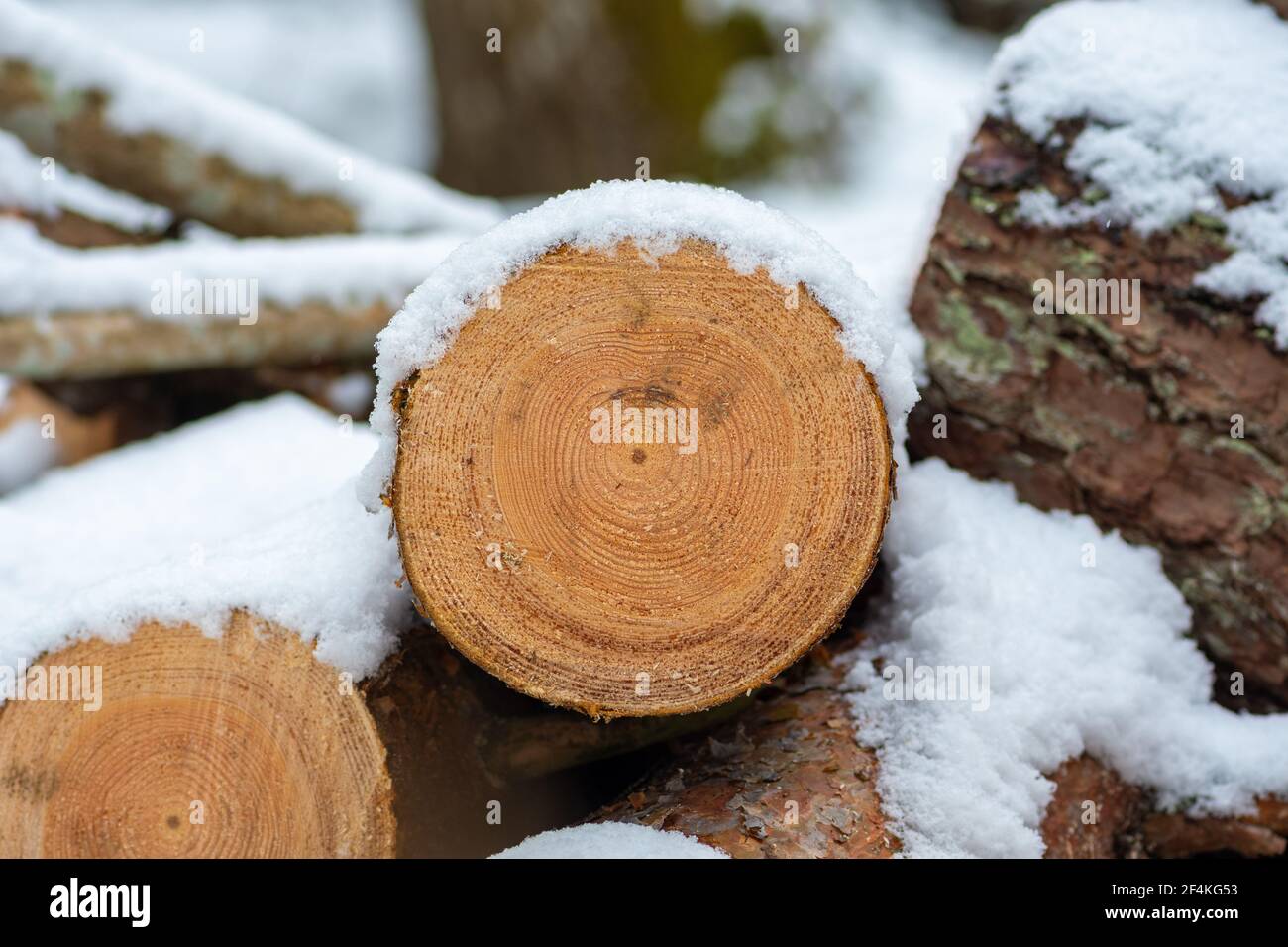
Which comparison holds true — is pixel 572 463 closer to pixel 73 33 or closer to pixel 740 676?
pixel 740 676

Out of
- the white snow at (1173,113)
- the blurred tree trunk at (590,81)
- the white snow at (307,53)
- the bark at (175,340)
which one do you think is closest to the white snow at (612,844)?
the white snow at (1173,113)

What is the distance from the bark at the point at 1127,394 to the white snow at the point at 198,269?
1450 millimetres

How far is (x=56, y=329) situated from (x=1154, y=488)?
232cm

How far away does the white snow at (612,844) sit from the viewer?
1.36 m

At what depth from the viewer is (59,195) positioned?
280cm

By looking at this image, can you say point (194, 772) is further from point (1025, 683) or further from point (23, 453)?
point (23, 453)

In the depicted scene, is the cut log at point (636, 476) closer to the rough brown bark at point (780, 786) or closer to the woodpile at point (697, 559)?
the woodpile at point (697, 559)

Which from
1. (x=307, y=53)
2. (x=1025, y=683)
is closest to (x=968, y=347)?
(x=1025, y=683)

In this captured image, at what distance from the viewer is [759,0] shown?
4.88 m

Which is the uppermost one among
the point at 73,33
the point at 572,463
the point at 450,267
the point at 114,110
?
the point at 73,33

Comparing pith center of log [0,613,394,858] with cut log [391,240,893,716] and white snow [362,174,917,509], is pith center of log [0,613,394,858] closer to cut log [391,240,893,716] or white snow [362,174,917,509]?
cut log [391,240,893,716]

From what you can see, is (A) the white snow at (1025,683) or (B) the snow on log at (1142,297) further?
(B) the snow on log at (1142,297)

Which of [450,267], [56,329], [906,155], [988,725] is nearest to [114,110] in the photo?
[56,329]

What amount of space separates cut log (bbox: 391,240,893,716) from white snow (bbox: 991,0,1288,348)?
77cm
